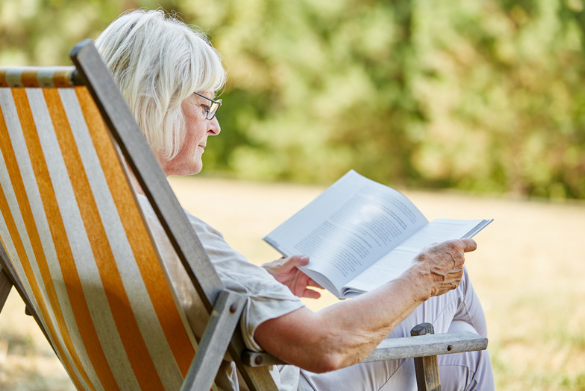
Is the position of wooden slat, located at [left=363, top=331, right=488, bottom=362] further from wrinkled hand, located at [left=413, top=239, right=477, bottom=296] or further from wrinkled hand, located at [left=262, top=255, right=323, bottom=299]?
wrinkled hand, located at [left=262, top=255, right=323, bottom=299]

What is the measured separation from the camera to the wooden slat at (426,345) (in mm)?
1512

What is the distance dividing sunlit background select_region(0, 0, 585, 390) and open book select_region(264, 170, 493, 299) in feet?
22.1

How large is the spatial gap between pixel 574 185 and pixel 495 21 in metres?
3.51

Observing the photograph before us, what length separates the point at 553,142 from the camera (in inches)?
484

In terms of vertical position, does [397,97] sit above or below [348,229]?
below

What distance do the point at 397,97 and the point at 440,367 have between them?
12.5m

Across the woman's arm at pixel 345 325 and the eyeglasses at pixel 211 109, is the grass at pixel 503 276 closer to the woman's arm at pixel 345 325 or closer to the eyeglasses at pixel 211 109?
the eyeglasses at pixel 211 109

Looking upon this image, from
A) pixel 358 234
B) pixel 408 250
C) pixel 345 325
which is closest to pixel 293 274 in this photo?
pixel 358 234

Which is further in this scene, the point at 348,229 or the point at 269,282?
the point at 348,229

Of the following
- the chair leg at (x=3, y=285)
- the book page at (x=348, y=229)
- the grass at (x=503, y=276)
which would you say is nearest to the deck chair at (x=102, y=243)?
the chair leg at (x=3, y=285)

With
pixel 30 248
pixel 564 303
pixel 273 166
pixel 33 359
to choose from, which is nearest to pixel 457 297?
pixel 30 248

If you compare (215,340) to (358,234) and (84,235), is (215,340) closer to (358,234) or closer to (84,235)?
(84,235)

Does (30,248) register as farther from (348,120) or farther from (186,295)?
(348,120)

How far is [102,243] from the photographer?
52.9 inches
